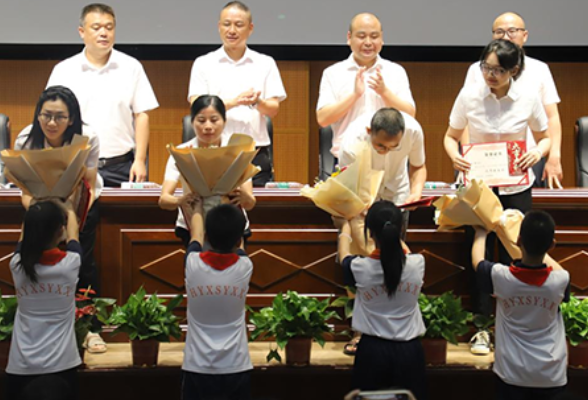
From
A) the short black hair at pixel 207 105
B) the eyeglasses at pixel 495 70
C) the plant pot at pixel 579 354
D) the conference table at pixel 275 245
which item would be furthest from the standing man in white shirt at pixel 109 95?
the plant pot at pixel 579 354

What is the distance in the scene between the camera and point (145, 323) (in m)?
3.49

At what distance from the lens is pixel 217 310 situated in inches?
115

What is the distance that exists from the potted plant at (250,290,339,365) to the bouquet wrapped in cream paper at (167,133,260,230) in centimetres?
64

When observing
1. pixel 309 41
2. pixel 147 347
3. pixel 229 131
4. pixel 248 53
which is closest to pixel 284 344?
pixel 147 347

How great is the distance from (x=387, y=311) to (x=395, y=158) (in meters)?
0.76

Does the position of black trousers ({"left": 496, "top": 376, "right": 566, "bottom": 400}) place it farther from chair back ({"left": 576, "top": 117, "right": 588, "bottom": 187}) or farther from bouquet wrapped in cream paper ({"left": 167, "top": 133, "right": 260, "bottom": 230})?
chair back ({"left": 576, "top": 117, "right": 588, "bottom": 187})

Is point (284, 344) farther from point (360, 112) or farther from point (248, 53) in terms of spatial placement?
point (248, 53)

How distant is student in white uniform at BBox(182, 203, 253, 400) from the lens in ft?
9.57

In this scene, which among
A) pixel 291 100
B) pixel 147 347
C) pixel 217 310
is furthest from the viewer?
pixel 291 100

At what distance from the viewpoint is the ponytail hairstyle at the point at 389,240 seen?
3.00 m

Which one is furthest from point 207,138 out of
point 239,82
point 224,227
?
point 239,82

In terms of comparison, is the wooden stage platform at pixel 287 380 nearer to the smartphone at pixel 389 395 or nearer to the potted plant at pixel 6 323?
the potted plant at pixel 6 323

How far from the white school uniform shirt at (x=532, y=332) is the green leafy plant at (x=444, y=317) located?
1.81ft

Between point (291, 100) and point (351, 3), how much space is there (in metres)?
0.95
